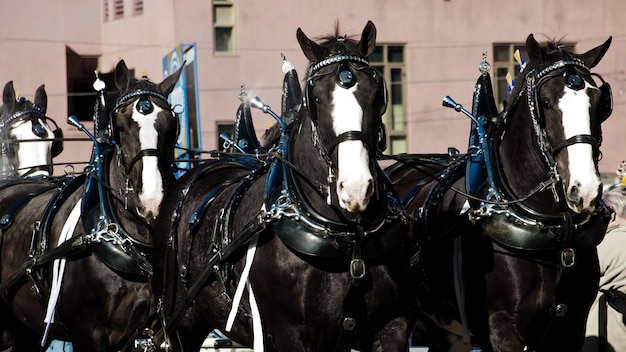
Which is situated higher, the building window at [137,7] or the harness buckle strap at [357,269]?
the building window at [137,7]

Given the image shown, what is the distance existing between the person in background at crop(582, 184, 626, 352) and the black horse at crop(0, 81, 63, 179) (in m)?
4.57

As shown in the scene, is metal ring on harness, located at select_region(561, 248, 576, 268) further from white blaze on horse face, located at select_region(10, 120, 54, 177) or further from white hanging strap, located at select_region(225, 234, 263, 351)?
white blaze on horse face, located at select_region(10, 120, 54, 177)

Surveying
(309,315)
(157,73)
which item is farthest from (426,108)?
(309,315)

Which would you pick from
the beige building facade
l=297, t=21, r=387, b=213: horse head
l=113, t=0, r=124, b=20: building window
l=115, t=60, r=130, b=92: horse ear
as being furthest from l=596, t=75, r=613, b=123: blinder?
l=113, t=0, r=124, b=20: building window

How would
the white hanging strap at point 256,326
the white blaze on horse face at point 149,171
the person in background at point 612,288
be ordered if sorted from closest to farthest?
the white hanging strap at point 256,326
the white blaze on horse face at point 149,171
the person in background at point 612,288

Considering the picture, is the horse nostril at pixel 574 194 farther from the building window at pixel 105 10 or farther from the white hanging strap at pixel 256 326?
the building window at pixel 105 10

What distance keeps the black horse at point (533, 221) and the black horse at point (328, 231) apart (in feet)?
2.08

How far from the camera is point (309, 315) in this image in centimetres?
523

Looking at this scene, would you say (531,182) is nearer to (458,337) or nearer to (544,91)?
(544,91)

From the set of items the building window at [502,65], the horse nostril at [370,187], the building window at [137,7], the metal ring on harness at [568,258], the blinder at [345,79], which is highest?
the building window at [137,7]

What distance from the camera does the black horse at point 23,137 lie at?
925 cm

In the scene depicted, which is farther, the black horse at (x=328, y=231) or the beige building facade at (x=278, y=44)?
the beige building facade at (x=278, y=44)

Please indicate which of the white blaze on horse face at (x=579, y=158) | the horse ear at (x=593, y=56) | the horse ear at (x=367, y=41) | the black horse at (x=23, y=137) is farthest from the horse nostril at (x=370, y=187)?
the black horse at (x=23, y=137)

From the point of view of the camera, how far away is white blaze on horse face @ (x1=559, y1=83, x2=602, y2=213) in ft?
17.1
